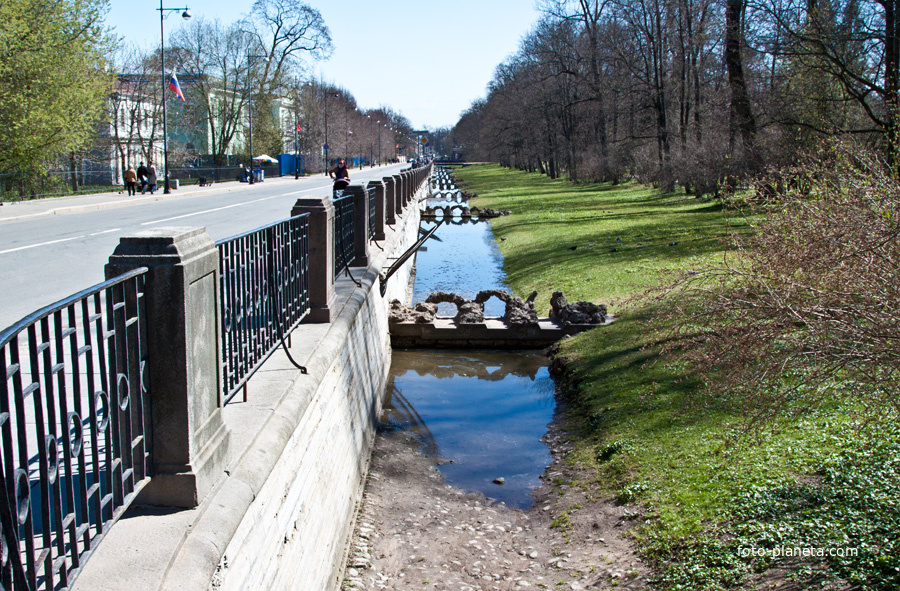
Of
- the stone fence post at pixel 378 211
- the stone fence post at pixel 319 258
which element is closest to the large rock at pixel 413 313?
the stone fence post at pixel 378 211

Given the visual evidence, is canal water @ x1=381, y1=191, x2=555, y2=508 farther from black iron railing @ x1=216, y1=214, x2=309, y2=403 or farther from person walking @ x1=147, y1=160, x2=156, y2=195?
person walking @ x1=147, y1=160, x2=156, y2=195

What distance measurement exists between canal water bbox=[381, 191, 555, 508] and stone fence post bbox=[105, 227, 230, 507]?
188 inches

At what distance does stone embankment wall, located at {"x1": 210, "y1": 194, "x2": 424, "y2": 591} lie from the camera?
3.82 m

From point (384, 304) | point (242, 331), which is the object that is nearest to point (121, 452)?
point (242, 331)

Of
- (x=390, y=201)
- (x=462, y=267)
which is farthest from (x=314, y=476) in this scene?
(x=462, y=267)

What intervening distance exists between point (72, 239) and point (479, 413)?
898cm

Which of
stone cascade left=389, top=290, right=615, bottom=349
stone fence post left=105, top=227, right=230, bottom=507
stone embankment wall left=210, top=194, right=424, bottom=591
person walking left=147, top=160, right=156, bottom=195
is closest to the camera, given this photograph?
stone fence post left=105, top=227, right=230, bottom=507

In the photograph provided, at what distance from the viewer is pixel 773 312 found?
5.71 m

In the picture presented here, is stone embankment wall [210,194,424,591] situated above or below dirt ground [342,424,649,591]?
above

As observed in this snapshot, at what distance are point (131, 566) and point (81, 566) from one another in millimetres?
177

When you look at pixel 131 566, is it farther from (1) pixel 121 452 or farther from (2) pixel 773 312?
(2) pixel 773 312

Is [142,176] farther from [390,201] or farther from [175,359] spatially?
[175,359]

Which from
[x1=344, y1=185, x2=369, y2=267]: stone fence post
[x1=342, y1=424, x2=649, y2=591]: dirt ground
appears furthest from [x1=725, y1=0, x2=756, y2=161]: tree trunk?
[x1=342, y1=424, x2=649, y2=591]: dirt ground

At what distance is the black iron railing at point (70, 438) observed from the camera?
2.33 m
